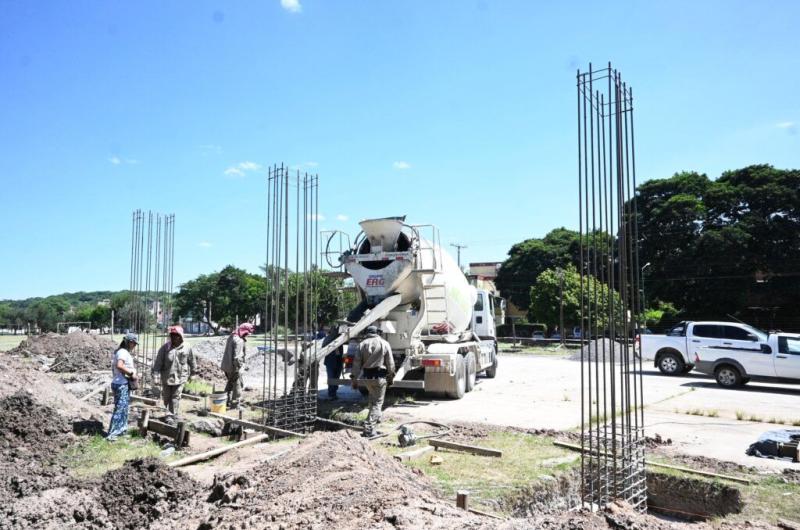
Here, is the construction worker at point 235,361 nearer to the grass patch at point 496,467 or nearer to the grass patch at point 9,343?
the grass patch at point 496,467

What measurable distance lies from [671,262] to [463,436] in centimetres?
3267

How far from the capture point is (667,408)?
1152 centimetres

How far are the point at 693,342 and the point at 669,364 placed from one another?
1.59 meters

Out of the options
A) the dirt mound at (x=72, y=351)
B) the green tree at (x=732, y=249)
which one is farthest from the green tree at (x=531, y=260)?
the dirt mound at (x=72, y=351)

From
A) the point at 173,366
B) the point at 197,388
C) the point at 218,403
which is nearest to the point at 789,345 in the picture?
the point at 218,403

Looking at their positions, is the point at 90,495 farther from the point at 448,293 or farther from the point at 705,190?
the point at 705,190

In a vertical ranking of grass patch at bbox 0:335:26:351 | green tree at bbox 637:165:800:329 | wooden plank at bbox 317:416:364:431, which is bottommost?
grass patch at bbox 0:335:26:351

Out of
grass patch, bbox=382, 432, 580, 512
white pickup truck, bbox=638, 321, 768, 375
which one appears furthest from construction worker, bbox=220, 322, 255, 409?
white pickup truck, bbox=638, 321, 768, 375

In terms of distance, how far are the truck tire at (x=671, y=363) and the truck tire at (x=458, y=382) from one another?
29.1 feet

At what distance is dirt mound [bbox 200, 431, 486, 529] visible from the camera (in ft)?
13.7

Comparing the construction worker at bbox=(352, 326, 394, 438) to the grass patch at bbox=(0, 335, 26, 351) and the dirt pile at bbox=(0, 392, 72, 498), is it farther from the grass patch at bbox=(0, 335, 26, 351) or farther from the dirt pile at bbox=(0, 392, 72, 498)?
the grass patch at bbox=(0, 335, 26, 351)

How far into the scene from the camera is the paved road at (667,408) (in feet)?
28.2

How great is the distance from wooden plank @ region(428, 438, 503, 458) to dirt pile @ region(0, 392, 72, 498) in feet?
15.2

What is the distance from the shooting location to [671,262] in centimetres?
3566
